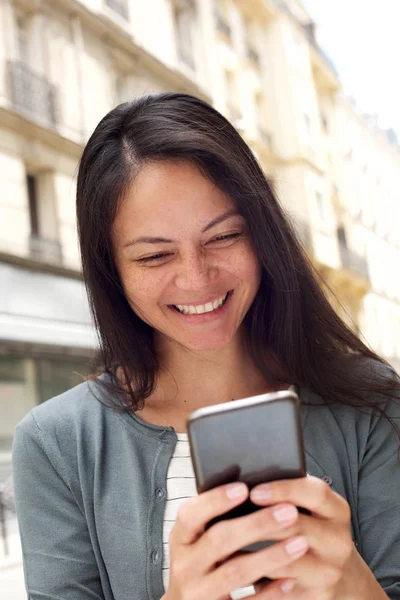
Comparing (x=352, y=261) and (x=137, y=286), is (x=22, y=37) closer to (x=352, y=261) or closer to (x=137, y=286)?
(x=137, y=286)

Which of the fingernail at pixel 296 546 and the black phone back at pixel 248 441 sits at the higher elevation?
the black phone back at pixel 248 441

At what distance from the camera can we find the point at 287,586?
0.50m

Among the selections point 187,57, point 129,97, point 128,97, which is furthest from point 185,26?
point 129,97

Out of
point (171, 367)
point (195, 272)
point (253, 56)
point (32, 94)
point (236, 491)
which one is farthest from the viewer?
point (253, 56)

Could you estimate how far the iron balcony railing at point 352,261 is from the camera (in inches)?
247

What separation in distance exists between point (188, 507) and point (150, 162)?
0.37m

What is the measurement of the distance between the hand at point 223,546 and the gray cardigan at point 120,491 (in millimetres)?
215

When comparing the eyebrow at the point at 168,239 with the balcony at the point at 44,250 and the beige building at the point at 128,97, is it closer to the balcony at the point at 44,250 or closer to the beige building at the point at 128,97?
the beige building at the point at 128,97

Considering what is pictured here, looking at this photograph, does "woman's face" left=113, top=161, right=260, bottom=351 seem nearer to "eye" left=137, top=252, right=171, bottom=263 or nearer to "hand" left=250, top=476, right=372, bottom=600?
"eye" left=137, top=252, right=171, bottom=263

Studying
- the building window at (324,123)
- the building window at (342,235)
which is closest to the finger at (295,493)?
the building window at (342,235)

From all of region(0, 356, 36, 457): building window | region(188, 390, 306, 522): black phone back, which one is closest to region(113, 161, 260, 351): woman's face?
region(188, 390, 306, 522): black phone back

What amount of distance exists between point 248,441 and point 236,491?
0.03 meters

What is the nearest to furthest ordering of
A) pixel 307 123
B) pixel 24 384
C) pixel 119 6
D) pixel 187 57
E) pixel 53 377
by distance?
pixel 24 384
pixel 53 377
pixel 119 6
pixel 187 57
pixel 307 123

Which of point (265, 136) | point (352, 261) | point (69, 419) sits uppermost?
point (265, 136)
